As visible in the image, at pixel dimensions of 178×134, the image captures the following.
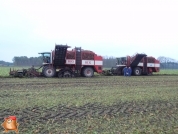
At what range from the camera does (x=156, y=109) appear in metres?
8.51

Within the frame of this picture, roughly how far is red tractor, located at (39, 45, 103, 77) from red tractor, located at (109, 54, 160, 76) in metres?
5.39

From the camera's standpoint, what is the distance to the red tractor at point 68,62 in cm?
2353

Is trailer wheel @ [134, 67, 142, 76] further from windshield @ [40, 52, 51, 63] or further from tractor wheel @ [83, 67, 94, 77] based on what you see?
→ windshield @ [40, 52, 51, 63]

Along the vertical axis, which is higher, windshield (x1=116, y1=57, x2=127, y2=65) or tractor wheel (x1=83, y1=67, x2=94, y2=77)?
windshield (x1=116, y1=57, x2=127, y2=65)

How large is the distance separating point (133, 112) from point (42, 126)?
3073 millimetres

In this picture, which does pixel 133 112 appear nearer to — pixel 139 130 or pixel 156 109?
pixel 156 109

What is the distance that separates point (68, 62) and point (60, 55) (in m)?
1.19

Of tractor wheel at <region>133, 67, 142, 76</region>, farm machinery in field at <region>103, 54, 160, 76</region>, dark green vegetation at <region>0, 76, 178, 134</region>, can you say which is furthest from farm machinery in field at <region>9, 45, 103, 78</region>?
dark green vegetation at <region>0, 76, 178, 134</region>

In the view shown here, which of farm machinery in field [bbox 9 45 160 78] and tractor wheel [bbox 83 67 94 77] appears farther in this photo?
tractor wheel [bbox 83 67 94 77]

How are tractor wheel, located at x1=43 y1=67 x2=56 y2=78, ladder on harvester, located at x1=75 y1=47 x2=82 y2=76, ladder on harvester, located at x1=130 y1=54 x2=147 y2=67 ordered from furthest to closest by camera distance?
1. ladder on harvester, located at x1=130 y1=54 x2=147 y2=67
2. ladder on harvester, located at x1=75 y1=47 x2=82 y2=76
3. tractor wheel, located at x1=43 y1=67 x2=56 y2=78

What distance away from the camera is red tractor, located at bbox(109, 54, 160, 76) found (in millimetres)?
30688

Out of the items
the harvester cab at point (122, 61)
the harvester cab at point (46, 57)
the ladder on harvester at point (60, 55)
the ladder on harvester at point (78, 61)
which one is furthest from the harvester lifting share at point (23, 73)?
the harvester cab at point (122, 61)

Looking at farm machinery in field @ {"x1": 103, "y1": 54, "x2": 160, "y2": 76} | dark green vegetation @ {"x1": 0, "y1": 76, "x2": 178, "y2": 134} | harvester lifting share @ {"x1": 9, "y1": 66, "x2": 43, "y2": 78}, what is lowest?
dark green vegetation @ {"x1": 0, "y1": 76, "x2": 178, "y2": 134}

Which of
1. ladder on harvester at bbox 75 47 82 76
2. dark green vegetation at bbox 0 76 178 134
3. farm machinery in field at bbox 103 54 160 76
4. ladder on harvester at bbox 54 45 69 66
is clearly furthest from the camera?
farm machinery in field at bbox 103 54 160 76
